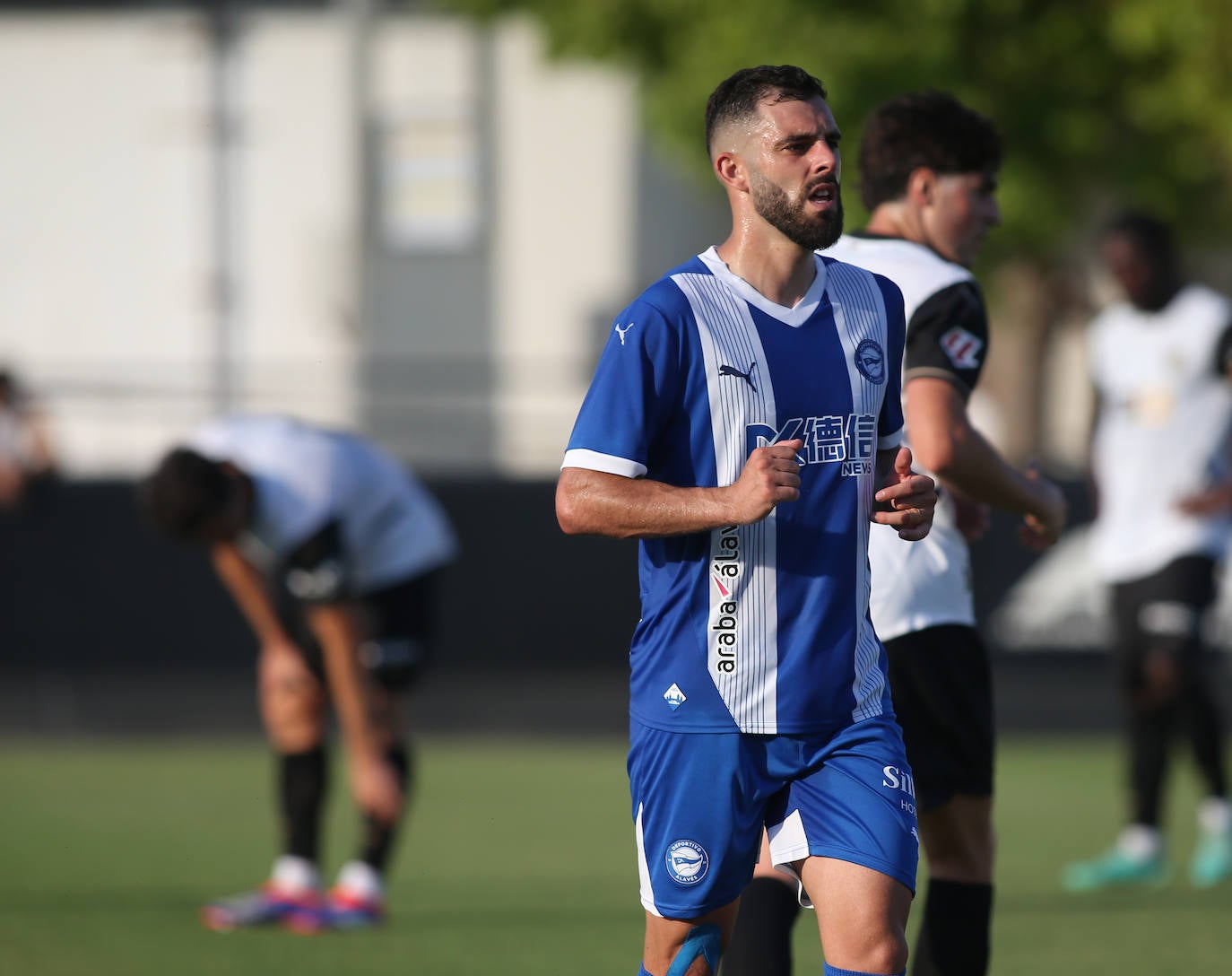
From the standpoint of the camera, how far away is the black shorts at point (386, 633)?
7734 millimetres

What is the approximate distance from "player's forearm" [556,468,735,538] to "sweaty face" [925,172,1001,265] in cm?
147

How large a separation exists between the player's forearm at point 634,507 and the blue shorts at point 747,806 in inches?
17.8

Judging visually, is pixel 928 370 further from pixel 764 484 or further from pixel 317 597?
pixel 317 597

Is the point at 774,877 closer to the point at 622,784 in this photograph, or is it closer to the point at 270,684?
the point at 270,684

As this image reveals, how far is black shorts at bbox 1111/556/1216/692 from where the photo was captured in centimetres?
843

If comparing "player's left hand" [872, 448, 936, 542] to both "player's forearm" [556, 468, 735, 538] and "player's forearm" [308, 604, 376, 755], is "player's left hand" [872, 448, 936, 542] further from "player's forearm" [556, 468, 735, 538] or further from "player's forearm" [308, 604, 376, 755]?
A: "player's forearm" [308, 604, 376, 755]

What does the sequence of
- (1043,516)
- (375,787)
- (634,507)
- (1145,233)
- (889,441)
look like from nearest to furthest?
(634,507)
(889,441)
(1043,516)
(375,787)
(1145,233)

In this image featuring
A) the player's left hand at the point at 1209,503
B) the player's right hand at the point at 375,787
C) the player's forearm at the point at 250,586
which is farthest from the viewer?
the player's left hand at the point at 1209,503

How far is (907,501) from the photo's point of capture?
4.08m

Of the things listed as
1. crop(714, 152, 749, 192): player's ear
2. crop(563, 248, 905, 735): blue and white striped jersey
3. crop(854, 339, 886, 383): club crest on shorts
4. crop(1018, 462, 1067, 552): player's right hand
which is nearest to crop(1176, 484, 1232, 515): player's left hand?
crop(1018, 462, 1067, 552): player's right hand

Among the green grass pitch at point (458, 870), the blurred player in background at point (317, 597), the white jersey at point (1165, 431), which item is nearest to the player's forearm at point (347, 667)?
the blurred player in background at point (317, 597)

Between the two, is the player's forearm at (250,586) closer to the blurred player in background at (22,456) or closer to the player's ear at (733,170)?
the player's ear at (733,170)

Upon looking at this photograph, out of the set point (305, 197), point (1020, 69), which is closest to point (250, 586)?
point (1020, 69)

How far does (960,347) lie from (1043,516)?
473 millimetres
